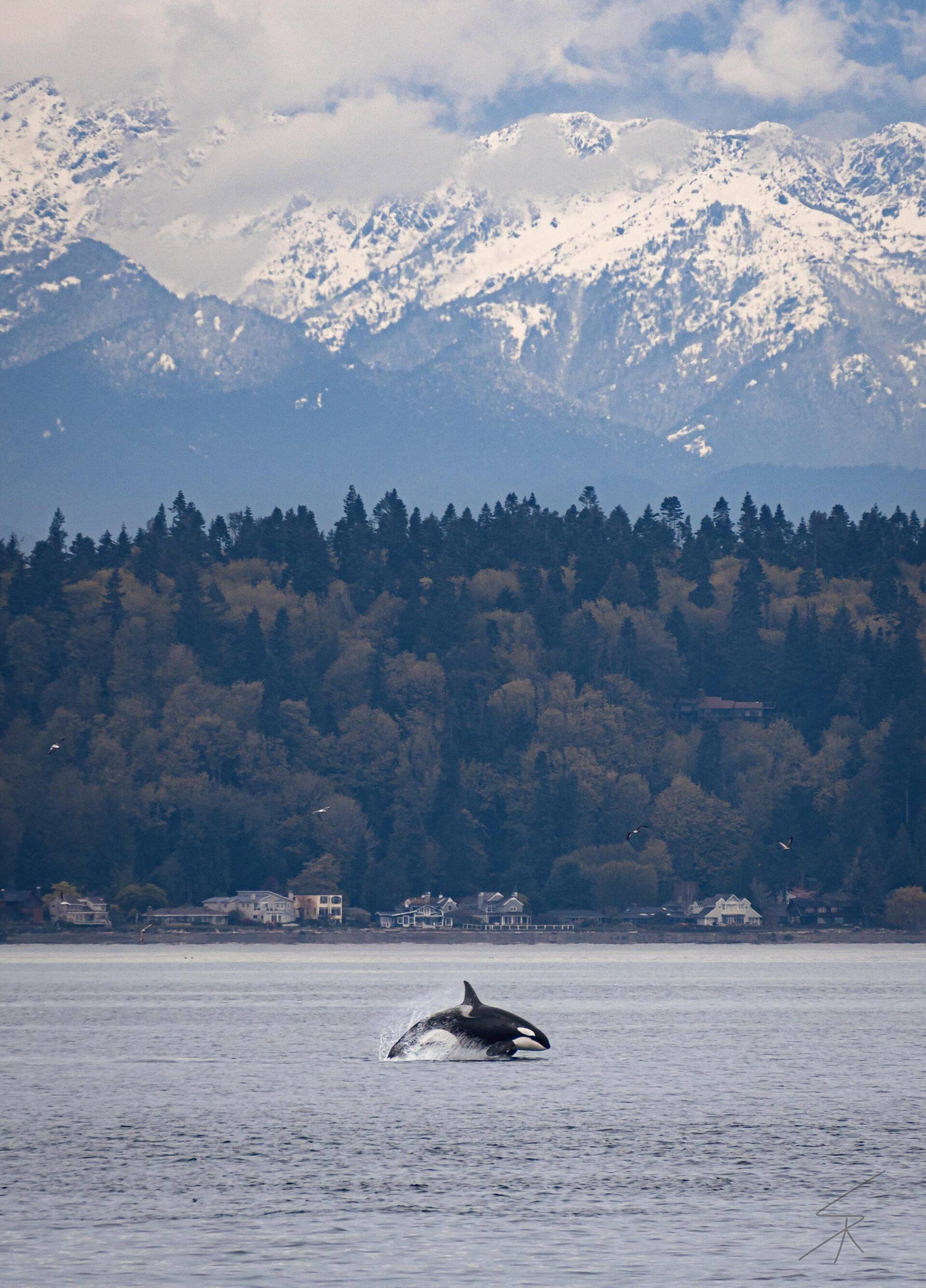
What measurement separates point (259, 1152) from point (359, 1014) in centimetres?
5173

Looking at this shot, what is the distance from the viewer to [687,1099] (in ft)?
213

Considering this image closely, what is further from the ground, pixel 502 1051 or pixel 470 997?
pixel 470 997

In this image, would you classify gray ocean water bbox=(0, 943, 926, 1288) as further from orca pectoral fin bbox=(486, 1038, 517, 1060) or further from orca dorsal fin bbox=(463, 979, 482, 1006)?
orca dorsal fin bbox=(463, 979, 482, 1006)

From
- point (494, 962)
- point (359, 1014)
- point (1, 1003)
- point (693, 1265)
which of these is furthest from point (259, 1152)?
point (494, 962)

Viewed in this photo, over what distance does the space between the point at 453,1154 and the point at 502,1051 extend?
87.5ft

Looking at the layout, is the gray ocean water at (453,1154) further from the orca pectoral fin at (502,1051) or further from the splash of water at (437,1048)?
the splash of water at (437,1048)

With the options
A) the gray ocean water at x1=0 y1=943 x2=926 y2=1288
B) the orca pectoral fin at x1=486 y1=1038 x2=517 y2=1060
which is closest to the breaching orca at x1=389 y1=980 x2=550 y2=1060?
the orca pectoral fin at x1=486 y1=1038 x2=517 y2=1060

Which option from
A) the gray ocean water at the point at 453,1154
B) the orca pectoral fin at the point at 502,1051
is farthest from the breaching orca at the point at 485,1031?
the gray ocean water at the point at 453,1154

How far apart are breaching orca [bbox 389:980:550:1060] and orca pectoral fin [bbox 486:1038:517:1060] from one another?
17mm

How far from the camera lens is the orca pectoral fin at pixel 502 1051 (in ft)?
257

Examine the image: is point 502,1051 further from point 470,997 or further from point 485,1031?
point 470,997

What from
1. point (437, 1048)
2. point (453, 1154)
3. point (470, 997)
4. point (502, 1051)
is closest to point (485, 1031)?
point (502, 1051)

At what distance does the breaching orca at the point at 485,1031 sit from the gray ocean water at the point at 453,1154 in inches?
37.0

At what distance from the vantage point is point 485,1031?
79.4 meters
